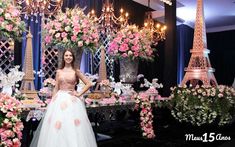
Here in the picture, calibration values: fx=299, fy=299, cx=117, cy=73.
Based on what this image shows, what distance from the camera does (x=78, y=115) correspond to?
7.59 ft

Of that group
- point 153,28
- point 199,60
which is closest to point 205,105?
point 153,28

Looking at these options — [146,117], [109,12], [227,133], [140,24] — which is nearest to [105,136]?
[146,117]

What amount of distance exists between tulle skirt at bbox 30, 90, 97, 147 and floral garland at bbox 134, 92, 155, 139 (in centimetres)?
136

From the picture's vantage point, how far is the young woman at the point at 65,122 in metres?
2.21

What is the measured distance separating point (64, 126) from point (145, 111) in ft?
5.33

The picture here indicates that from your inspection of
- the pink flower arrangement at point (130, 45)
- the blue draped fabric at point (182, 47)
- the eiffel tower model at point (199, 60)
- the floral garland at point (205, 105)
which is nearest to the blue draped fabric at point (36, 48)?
the pink flower arrangement at point (130, 45)

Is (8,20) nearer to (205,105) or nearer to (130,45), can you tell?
(130,45)

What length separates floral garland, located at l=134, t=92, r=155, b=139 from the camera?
3.63 metres

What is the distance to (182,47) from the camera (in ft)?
36.6

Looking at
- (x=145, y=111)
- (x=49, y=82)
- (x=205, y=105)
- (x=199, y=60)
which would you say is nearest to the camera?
(x=49, y=82)

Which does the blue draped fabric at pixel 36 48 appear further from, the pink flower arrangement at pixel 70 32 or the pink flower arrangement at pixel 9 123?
the pink flower arrangement at pixel 9 123

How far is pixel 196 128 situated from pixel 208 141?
392 mm

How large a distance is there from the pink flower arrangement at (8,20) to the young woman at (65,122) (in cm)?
51

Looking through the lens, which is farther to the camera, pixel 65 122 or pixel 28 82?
pixel 28 82
